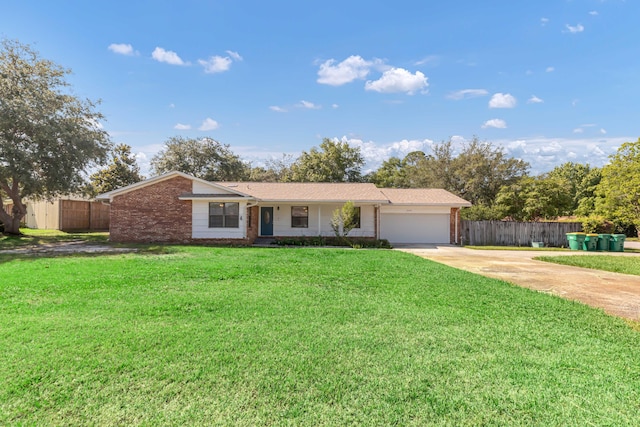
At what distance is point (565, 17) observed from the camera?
39.9 ft

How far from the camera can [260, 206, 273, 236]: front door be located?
63.8 ft

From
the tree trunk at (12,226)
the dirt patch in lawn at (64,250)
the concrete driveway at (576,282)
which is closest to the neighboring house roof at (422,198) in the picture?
the concrete driveway at (576,282)

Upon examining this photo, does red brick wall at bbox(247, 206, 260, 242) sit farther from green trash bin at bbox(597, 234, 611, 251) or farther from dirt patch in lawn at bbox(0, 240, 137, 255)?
green trash bin at bbox(597, 234, 611, 251)

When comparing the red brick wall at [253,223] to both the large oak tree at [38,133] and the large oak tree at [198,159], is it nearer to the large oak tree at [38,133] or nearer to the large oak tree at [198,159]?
the large oak tree at [38,133]

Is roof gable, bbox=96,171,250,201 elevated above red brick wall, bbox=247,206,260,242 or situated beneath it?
elevated above

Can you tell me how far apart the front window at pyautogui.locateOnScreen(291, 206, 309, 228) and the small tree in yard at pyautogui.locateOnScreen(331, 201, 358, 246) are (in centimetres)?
151

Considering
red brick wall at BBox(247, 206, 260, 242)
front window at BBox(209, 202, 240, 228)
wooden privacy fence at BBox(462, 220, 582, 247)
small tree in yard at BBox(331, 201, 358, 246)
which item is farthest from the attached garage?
front window at BBox(209, 202, 240, 228)

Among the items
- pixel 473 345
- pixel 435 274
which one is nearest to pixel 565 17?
pixel 435 274

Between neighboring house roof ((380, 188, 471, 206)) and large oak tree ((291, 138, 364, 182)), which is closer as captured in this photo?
neighboring house roof ((380, 188, 471, 206))

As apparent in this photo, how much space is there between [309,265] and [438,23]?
1046cm

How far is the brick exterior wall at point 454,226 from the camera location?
2012cm

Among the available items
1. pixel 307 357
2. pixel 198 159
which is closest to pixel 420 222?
pixel 307 357

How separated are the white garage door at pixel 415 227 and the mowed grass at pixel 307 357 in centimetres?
1357

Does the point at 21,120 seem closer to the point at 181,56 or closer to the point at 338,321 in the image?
the point at 181,56
